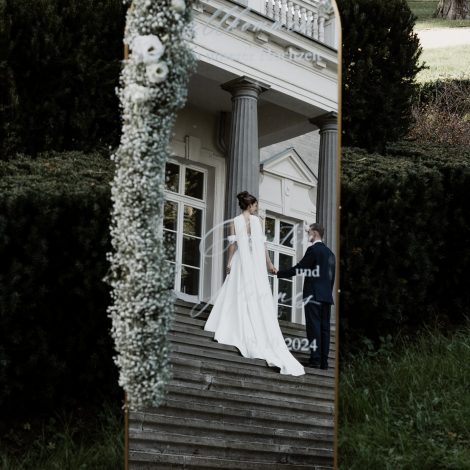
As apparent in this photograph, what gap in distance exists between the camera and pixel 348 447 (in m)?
8.48

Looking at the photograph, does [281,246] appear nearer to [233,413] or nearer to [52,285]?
[233,413]

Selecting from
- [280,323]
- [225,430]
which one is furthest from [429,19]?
[225,430]

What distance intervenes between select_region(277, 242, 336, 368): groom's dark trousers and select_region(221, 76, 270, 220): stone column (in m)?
0.76

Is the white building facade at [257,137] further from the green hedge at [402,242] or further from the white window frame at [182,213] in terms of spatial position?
the green hedge at [402,242]

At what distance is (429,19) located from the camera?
34344mm

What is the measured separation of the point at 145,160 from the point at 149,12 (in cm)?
113

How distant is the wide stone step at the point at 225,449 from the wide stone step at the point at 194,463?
3 centimetres

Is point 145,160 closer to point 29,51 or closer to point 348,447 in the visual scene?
point 348,447

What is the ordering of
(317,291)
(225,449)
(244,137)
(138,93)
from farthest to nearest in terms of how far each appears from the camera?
(244,137), (317,291), (225,449), (138,93)

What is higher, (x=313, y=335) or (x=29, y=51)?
(x=29, y=51)

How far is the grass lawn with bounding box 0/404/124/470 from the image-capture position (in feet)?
28.5

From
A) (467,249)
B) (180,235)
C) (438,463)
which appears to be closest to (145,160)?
(180,235)

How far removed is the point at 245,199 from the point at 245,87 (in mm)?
1002

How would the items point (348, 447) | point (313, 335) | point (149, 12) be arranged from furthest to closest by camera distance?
point (348, 447) → point (313, 335) → point (149, 12)
